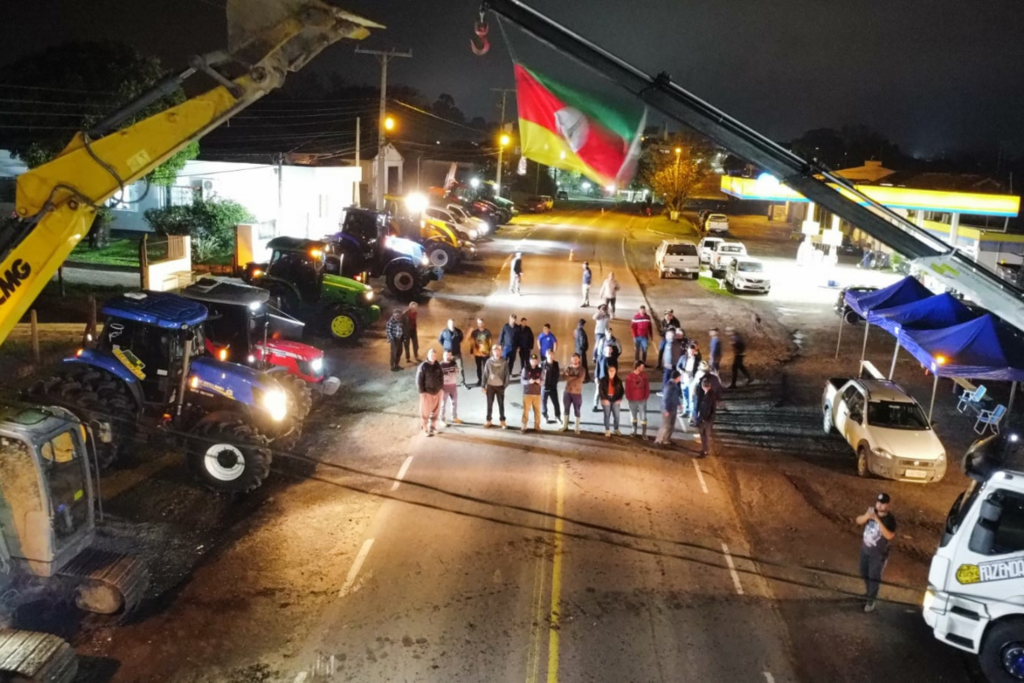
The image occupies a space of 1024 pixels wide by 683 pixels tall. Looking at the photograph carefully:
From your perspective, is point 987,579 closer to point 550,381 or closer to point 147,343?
point 550,381

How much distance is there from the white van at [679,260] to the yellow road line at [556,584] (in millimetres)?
22900

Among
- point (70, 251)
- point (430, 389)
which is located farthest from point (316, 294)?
point (70, 251)

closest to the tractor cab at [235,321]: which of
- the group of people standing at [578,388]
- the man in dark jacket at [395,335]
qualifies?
the group of people standing at [578,388]

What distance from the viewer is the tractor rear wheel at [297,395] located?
13383 mm

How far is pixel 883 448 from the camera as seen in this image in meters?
13.5

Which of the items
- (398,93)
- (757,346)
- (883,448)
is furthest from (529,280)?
(398,93)

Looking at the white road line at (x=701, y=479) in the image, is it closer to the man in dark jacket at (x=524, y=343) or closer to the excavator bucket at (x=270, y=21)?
the man in dark jacket at (x=524, y=343)

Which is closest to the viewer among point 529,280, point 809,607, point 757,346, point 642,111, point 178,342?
point 642,111

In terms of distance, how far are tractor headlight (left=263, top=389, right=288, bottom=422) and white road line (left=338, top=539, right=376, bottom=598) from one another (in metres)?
2.91

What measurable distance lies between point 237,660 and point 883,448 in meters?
10.4

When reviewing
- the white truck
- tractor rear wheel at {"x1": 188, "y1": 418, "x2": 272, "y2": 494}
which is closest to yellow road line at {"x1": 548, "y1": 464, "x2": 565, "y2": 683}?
the white truck

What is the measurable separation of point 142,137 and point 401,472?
614 centimetres

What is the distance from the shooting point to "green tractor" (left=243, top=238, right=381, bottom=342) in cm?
2088

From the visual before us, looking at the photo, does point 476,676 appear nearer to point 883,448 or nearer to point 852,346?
point 883,448
